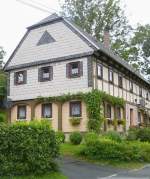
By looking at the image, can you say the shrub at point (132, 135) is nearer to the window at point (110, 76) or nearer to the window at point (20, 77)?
the window at point (110, 76)

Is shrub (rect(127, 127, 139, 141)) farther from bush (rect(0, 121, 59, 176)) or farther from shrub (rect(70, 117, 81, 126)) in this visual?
bush (rect(0, 121, 59, 176))

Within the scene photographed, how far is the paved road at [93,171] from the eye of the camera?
16920 mm

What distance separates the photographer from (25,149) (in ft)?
48.5

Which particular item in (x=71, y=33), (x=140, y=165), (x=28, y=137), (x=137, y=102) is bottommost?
(x=140, y=165)

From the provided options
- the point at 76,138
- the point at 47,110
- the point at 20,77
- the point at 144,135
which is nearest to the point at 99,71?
the point at 47,110

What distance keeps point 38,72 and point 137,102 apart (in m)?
11.9

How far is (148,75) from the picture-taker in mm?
61438

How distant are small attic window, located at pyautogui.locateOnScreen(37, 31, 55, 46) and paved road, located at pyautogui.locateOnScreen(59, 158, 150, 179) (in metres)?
14.1

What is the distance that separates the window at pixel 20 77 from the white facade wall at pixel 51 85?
334 millimetres

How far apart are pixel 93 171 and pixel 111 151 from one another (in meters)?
3.05

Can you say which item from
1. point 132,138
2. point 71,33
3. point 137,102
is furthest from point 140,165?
point 137,102

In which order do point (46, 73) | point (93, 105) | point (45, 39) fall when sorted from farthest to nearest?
point (45, 39), point (46, 73), point (93, 105)

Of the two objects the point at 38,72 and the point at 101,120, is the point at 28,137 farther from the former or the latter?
the point at 38,72

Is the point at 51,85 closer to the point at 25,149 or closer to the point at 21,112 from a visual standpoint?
the point at 21,112
